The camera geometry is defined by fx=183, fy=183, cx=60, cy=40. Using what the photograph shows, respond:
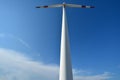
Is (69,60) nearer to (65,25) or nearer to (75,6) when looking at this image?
(65,25)

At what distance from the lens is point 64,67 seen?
140 feet

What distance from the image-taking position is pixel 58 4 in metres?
60.6

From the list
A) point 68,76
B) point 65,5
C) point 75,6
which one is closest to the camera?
point 68,76

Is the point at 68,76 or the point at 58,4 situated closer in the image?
the point at 68,76

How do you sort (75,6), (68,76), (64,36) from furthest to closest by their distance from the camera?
(75,6), (64,36), (68,76)

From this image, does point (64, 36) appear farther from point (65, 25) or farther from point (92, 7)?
point (92, 7)

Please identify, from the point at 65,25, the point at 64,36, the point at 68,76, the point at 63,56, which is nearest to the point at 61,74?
the point at 68,76

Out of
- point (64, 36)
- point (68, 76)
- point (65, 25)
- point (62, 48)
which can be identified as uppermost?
point (65, 25)

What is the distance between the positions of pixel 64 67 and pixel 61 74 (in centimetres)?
177

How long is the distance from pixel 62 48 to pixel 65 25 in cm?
730

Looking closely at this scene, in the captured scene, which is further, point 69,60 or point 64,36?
point 64,36

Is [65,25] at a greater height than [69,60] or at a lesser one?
greater

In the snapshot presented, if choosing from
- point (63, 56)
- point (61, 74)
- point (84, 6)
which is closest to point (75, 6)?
point (84, 6)

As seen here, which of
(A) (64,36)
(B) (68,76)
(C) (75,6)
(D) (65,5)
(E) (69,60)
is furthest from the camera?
(C) (75,6)
